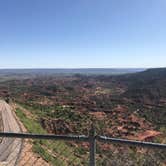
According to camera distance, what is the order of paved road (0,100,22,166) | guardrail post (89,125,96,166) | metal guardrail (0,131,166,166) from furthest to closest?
paved road (0,100,22,166) < guardrail post (89,125,96,166) < metal guardrail (0,131,166,166)

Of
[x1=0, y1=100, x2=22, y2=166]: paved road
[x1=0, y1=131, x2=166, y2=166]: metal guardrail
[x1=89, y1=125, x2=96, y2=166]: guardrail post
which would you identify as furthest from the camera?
[x1=0, y1=100, x2=22, y2=166]: paved road

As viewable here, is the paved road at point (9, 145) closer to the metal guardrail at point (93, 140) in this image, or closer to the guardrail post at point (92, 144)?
the metal guardrail at point (93, 140)

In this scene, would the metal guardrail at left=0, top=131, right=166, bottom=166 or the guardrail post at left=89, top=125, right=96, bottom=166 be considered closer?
the metal guardrail at left=0, top=131, right=166, bottom=166

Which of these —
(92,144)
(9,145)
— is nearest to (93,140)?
(92,144)

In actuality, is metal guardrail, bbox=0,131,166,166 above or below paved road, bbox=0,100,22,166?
above

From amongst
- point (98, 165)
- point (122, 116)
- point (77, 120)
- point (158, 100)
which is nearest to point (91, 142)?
point (98, 165)

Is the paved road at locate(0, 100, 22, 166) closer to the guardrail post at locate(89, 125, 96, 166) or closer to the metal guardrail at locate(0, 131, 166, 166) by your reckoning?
the metal guardrail at locate(0, 131, 166, 166)

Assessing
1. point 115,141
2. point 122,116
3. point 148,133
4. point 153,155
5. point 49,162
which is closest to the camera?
point 115,141

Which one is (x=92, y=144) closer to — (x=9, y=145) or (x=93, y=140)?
(x=93, y=140)

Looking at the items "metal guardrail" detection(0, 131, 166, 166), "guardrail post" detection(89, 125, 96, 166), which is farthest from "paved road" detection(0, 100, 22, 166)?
"guardrail post" detection(89, 125, 96, 166)

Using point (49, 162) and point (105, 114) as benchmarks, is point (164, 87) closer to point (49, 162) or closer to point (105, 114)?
point (105, 114)

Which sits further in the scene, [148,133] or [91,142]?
[148,133]
